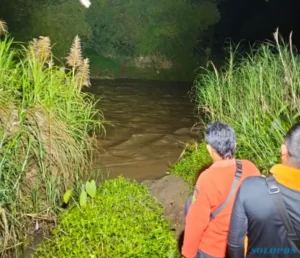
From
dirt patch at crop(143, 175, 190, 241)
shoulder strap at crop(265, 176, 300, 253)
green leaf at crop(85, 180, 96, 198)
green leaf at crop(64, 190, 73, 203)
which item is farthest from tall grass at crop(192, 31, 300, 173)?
shoulder strap at crop(265, 176, 300, 253)

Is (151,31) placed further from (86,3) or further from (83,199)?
(83,199)

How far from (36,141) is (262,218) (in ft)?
8.25

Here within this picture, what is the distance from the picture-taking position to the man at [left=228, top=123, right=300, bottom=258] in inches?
85.4

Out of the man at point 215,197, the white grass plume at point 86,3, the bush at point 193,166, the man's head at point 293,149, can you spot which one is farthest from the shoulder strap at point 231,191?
the white grass plume at point 86,3

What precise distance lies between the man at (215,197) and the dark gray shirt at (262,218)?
376 millimetres

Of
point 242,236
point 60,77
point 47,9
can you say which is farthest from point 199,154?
point 47,9

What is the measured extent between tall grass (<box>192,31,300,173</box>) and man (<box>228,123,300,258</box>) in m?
2.10

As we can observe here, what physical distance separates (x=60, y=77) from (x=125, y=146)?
2739 millimetres

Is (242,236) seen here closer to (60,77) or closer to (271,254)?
(271,254)

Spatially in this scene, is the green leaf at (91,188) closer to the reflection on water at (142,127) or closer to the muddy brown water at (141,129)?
the muddy brown water at (141,129)

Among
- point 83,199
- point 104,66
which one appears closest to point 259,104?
point 83,199

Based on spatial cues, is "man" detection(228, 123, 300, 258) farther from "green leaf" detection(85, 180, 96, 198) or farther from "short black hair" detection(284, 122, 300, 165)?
"green leaf" detection(85, 180, 96, 198)

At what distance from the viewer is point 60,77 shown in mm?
5152

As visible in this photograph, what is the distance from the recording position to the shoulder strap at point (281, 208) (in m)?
2.16
